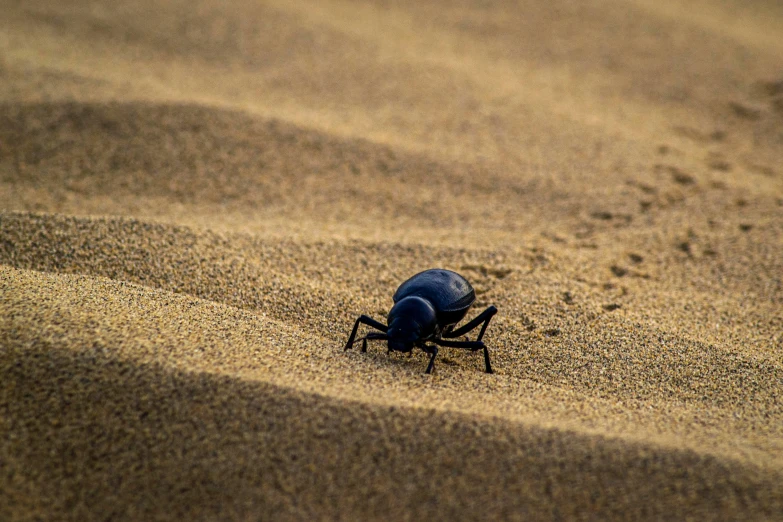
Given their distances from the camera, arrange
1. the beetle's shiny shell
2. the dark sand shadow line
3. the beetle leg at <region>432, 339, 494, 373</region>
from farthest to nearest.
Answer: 1. the beetle's shiny shell
2. the beetle leg at <region>432, 339, 494, 373</region>
3. the dark sand shadow line

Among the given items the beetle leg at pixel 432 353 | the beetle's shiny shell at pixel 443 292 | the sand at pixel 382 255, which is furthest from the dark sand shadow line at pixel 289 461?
the beetle's shiny shell at pixel 443 292

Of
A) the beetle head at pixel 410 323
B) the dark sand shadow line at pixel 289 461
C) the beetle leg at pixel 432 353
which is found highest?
the beetle head at pixel 410 323

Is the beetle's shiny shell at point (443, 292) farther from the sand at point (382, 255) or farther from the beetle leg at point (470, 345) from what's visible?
the sand at point (382, 255)

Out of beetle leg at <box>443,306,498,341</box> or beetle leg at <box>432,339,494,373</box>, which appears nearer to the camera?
beetle leg at <box>432,339,494,373</box>

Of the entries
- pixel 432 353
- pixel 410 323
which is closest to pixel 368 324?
pixel 410 323

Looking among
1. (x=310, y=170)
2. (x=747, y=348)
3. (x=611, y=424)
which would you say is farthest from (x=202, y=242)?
(x=747, y=348)

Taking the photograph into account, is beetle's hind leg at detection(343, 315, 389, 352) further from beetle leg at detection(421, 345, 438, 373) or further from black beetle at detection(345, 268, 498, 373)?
beetle leg at detection(421, 345, 438, 373)

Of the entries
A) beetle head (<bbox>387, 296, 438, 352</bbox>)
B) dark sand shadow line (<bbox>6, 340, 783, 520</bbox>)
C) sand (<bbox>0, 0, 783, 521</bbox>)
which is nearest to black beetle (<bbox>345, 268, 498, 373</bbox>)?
beetle head (<bbox>387, 296, 438, 352</bbox>)
